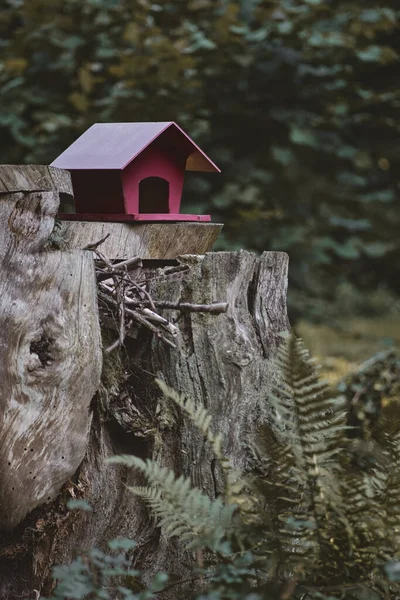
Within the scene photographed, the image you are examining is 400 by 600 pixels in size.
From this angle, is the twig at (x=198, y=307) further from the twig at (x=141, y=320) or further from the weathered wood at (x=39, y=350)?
the weathered wood at (x=39, y=350)

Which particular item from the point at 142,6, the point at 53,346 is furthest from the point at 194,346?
the point at 142,6

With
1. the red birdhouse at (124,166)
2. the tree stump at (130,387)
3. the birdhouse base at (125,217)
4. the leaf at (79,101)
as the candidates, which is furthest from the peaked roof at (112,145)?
the leaf at (79,101)

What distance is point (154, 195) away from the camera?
9.43 ft

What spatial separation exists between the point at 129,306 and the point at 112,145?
634 millimetres

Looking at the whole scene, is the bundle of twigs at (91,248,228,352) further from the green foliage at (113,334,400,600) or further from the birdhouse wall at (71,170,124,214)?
the green foliage at (113,334,400,600)

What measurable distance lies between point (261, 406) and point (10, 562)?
2.72ft

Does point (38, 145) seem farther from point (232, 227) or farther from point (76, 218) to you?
point (76, 218)

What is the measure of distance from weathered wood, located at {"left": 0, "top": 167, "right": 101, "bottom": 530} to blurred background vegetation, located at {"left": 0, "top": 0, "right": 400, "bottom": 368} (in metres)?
3.88

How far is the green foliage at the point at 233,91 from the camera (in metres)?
5.93

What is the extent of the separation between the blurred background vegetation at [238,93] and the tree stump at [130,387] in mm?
3667

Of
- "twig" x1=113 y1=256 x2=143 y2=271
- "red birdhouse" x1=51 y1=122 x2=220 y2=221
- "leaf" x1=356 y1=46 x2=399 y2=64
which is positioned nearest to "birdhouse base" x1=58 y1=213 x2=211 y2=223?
"red birdhouse" x1=51 y1=122 x2=220 y2=221

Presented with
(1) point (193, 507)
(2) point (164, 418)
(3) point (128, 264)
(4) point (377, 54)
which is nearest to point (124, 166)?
(3) point (128, 264)

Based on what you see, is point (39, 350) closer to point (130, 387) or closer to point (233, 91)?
point (130, 387)

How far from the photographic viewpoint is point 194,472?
219 cm
